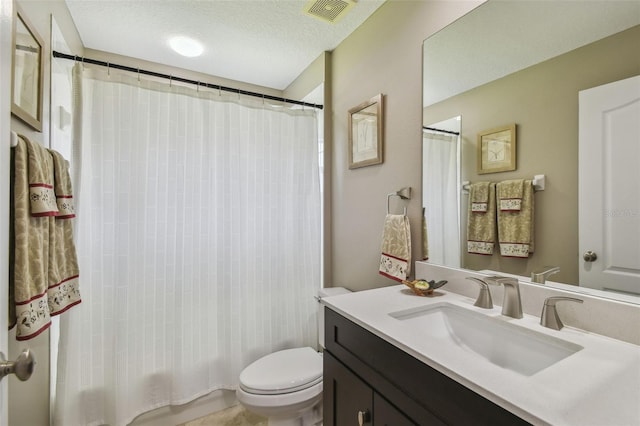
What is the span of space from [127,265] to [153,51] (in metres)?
1.56

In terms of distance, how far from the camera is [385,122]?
163 centimetres

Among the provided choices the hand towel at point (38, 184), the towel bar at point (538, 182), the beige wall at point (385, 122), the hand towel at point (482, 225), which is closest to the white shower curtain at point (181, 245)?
the beige wall at point (385, 122)

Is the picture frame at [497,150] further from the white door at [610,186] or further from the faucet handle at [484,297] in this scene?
the faucet handle at [484,297]

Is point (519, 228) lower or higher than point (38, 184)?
lower

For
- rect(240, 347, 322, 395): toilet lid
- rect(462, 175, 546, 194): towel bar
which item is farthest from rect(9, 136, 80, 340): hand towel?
rect(462, 175, 546, 194): towel bar

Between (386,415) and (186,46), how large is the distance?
2407mm

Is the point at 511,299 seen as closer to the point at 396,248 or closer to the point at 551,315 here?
the point at 551,315

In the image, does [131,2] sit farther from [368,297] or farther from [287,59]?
[368,297]

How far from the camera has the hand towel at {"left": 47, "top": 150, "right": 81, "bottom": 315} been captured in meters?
1.13

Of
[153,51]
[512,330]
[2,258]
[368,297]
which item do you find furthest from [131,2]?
[512,330]

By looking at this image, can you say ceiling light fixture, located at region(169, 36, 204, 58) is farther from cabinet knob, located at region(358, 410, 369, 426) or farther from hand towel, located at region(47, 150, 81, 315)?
cabinet knob, located at region(358, 410, 369, 426)

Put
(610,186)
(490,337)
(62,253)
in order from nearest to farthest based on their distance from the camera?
(610,186), (490,337), (62,253)

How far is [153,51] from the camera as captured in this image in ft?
6.88

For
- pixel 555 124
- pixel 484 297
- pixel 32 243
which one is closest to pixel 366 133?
pixel 555 124
